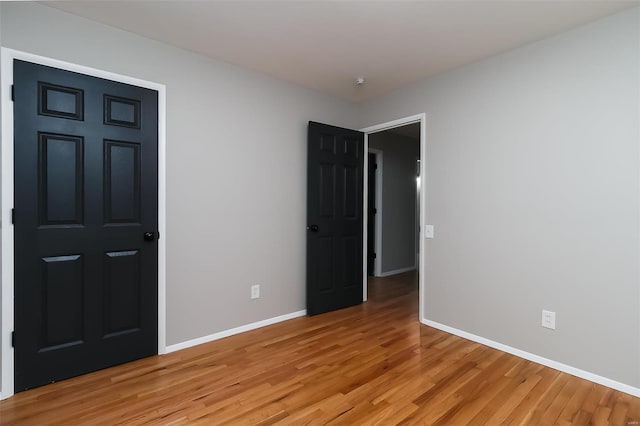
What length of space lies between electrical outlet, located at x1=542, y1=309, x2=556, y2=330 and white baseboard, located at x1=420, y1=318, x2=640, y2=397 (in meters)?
0.26

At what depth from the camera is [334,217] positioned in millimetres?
3646

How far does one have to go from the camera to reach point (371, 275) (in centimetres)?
545

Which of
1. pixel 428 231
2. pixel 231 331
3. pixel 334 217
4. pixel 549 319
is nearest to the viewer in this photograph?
pixel 549 319

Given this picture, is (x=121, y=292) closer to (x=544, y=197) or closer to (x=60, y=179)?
(x=60, y=179)

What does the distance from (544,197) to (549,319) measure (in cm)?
95

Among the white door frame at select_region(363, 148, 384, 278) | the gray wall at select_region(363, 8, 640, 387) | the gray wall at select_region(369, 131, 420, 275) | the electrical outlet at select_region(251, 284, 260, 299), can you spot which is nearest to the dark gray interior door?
the electrical outlet at select_region(251, 284, 260, 299)

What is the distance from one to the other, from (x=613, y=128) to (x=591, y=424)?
6.13 feet

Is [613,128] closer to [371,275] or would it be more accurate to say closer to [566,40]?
[566,40]

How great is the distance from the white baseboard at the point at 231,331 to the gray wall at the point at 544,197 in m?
1.45

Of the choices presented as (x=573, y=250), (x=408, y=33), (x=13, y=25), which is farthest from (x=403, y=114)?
(x=13, y=25)

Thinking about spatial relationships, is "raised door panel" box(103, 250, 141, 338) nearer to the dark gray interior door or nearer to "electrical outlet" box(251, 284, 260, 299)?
"electrical outlet" box(251, 284, 260, 299)

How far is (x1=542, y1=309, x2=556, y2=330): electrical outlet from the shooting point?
2404 mm

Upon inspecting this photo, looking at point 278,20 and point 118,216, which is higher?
point 278,20

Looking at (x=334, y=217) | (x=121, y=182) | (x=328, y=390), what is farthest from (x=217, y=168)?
(x=328, y=390)
